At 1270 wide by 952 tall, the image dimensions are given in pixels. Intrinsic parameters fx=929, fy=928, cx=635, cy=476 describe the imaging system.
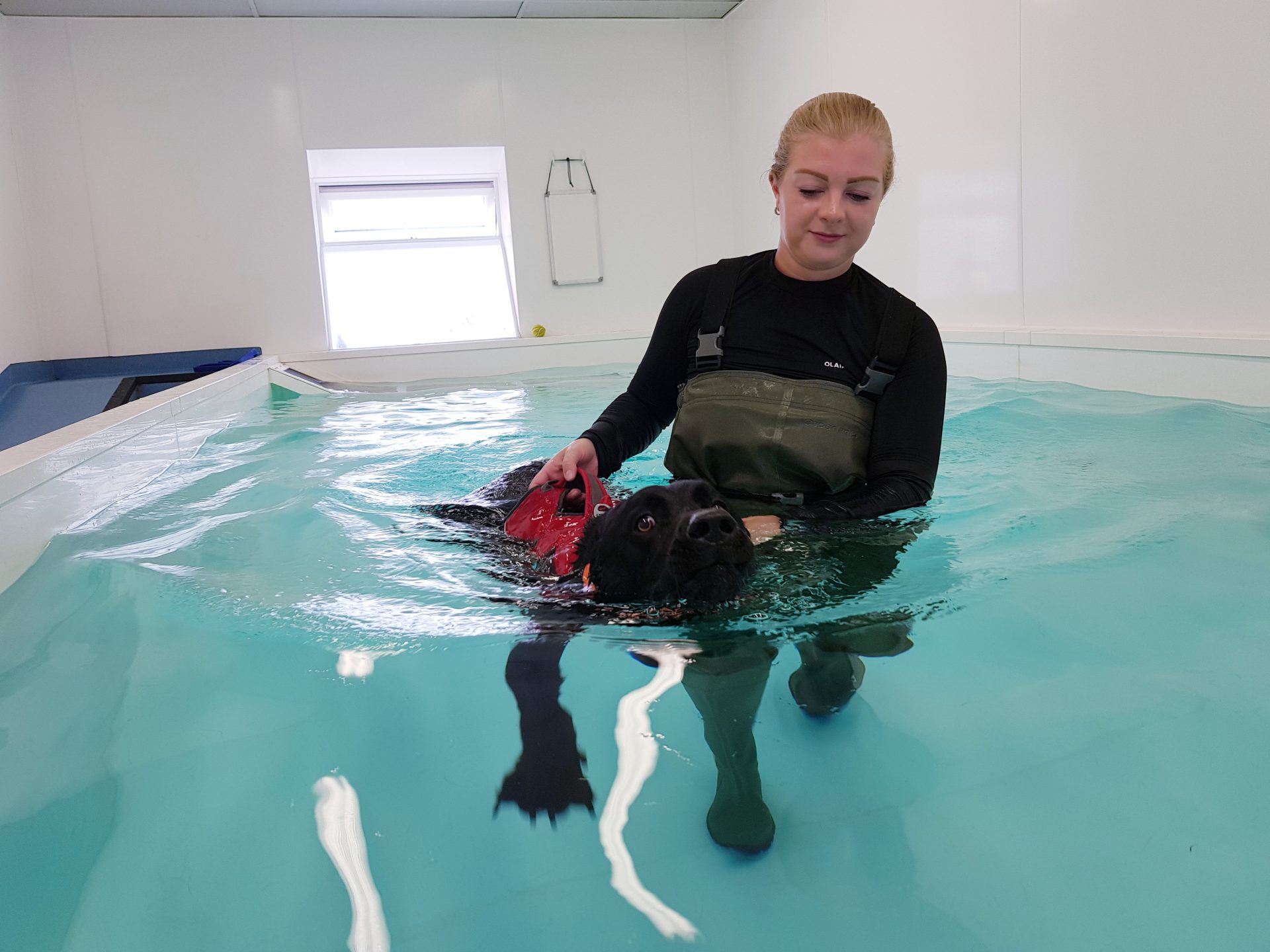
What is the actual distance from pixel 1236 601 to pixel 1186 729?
1.61 feet

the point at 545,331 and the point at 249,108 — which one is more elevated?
the point at 249,108

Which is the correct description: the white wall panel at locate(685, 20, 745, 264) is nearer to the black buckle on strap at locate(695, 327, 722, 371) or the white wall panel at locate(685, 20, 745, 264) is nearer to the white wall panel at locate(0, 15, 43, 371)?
the white wall panel at locate(0, 15, 43, 371)

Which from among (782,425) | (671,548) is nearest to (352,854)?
(671,548)

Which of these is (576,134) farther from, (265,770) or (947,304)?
(265,770)

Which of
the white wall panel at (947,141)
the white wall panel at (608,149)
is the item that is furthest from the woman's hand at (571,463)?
the white wall panel at (608,149)

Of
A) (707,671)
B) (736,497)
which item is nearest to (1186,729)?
(707,671)

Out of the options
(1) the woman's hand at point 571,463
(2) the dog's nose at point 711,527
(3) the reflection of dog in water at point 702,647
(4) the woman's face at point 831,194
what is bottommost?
(3) the reflection of dog in water at point 702,647

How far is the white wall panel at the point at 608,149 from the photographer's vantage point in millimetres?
9359

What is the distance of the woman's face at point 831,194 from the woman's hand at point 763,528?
65 centimetres

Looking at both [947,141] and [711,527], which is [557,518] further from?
[947,141]

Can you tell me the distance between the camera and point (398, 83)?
8.98 meters

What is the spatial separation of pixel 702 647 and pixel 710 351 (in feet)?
3.25

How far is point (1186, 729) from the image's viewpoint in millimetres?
1237

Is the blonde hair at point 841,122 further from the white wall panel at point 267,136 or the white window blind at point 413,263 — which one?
the white window blind at point 413,263
